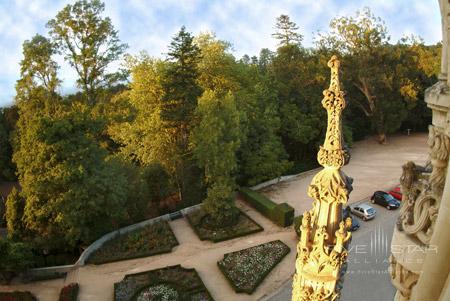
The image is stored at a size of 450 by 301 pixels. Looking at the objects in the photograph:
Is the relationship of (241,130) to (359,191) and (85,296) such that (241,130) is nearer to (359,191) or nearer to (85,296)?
(359,191)

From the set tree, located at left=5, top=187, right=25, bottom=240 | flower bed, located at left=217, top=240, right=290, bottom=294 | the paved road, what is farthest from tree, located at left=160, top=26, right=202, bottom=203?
the paved road

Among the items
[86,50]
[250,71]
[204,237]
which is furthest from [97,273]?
[250,71]

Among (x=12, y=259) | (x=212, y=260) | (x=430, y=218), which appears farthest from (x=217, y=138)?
(x=430, y=218)

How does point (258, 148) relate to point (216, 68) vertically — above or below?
below

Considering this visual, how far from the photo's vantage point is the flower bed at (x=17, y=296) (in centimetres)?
1811

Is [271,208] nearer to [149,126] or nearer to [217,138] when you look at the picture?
[217,138]

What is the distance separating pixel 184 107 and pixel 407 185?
25.6 metres

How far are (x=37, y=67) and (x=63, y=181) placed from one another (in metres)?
10.4

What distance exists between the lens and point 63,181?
20984 mm

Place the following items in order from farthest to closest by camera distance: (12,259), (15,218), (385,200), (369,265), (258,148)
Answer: (258,148) → (385,200) → (15,218) → (369,265) → (12,259)

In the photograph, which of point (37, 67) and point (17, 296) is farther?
point (37, 67)

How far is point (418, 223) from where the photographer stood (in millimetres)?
3539

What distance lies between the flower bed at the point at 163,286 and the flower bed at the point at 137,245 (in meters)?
2.36

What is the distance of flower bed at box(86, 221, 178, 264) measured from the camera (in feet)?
72.4
